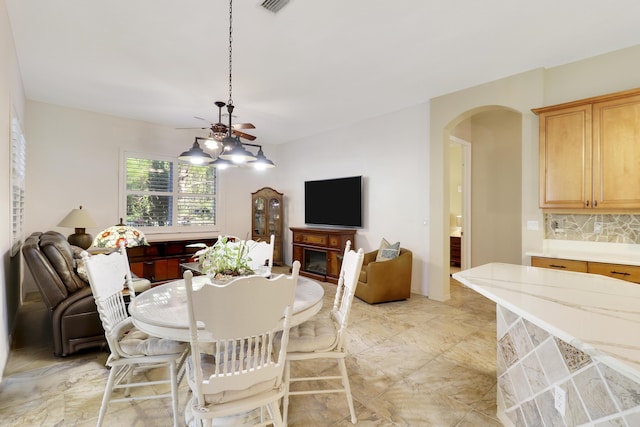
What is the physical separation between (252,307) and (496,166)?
17.3 feet

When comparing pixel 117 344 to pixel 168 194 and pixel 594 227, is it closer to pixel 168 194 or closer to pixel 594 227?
pixel 594 227

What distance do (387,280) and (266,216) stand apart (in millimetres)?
3345

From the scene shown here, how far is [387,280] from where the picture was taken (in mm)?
4156

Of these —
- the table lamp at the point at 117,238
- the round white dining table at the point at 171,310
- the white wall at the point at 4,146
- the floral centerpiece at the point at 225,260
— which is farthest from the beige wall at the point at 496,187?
the white wall at the point at 4,146

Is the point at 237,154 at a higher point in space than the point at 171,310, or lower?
higher

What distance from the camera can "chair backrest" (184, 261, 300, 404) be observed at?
128 centimetres

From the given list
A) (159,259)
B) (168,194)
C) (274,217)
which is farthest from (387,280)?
(168,194)

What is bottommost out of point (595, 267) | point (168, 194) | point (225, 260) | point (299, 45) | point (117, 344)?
point (117, 344)

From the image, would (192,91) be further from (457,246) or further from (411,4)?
(457,246)

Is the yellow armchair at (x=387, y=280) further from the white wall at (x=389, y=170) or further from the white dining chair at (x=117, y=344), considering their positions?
the white dining chair at (x=117, y=344)

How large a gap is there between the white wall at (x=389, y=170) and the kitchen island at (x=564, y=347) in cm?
257

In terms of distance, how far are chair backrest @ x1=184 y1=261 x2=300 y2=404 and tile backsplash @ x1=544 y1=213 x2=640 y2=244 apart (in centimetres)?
338

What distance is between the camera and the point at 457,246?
6398mm

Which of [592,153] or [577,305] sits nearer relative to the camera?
[577,305]
